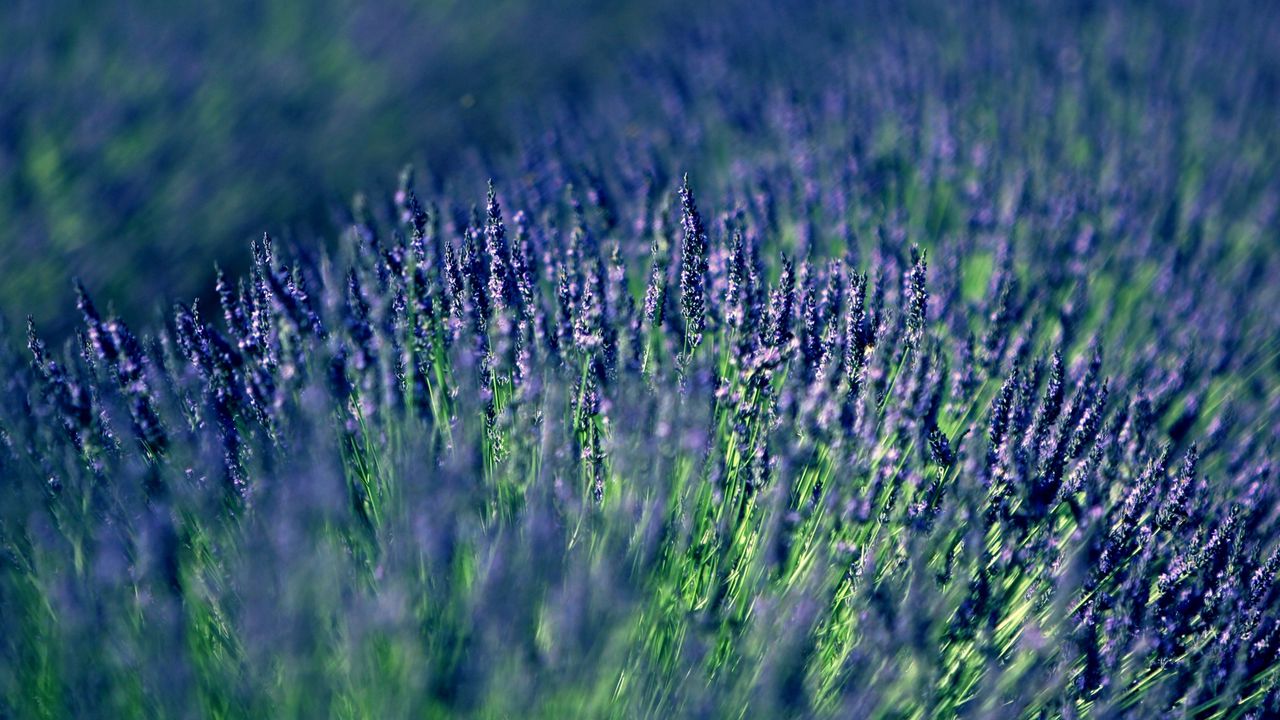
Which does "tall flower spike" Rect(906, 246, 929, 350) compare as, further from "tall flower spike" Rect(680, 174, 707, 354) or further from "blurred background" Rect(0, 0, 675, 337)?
"blurred background" Rect(0, 0, 675, 337)

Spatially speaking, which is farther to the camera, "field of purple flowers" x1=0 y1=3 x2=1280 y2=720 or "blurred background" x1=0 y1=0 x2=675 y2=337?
"blurred background" x1=0 y1=0 x2=675 y2=337

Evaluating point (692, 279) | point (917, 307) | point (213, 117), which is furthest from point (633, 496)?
point (213, 117)

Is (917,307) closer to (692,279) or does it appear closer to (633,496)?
(692,279)

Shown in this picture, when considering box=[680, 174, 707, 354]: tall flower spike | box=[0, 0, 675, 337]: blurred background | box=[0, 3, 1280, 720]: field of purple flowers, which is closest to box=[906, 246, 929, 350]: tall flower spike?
box=[0, 3, 1280, 720]: field of purple flowers

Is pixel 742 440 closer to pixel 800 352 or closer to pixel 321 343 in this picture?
pixel 800 352

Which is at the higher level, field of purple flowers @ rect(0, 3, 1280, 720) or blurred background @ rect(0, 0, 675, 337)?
blurred background @ rect(0, 0, 675, 337)

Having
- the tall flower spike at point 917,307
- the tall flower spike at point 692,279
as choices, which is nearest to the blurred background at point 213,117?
the tall flower spike at point 692,279

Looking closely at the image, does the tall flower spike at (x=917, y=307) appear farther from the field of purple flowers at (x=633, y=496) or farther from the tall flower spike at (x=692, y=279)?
the tall flower spike at (x=692, y=279)
